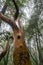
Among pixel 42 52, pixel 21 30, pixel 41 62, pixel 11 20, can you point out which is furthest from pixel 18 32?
pixel 42 52

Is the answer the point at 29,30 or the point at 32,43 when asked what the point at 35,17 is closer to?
the point at 29,30

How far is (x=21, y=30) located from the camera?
17.0 feet

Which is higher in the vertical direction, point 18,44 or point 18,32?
point 18,32

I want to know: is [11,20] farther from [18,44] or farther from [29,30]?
[29,30]

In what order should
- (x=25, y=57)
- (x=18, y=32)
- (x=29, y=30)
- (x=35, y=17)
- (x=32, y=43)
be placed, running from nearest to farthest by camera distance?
(x=25, y=57)
(x=18, y=32)
(x=35, y=17)
(x=29, y=30)
(x=32, y=43)

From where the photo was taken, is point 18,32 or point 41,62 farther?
point 41,62

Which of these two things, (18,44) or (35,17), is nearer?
(18,44)

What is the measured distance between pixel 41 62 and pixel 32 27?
6.84 feet

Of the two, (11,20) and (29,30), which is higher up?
(29,30)

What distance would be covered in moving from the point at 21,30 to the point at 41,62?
256 inches

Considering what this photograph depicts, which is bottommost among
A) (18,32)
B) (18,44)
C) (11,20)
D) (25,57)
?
(25,57)

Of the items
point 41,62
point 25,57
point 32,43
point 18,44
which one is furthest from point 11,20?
point 32,43

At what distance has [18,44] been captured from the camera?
4891mm

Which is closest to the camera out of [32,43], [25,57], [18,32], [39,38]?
[25,57]
